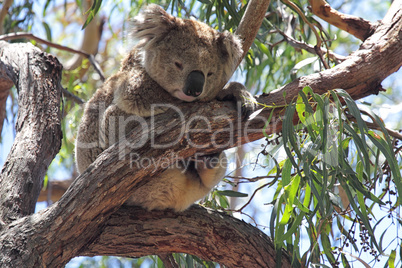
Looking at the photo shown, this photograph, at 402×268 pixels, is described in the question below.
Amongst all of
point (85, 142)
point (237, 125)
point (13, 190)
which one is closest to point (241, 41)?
point (237, 125)

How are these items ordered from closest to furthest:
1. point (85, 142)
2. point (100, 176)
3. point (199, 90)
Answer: point (100, 176)
point (199, 90)
point (85, 142)

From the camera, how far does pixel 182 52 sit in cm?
244

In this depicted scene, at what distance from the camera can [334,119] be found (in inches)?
78.0

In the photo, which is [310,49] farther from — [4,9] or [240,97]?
[4,9]

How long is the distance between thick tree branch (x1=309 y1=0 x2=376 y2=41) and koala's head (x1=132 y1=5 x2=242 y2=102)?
0.68 metres

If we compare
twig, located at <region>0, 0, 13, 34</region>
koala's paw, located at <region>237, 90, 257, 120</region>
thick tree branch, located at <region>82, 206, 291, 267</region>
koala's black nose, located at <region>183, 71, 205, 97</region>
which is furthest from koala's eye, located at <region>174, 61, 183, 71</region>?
twig, located at <region>0, 0, 13, 34</region>

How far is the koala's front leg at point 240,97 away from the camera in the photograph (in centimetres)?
210

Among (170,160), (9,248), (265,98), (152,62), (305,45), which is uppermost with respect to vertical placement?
(305,45)

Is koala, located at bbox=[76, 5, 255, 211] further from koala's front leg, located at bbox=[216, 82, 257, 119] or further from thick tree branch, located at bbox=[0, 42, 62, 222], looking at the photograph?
thick tree branch, located at bbox=[0, 42, 62, 222]

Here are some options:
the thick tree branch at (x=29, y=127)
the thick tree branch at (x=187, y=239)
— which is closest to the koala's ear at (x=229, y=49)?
the thick tree branch at (x=187, y=239)

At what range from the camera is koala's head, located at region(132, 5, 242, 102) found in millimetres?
2389

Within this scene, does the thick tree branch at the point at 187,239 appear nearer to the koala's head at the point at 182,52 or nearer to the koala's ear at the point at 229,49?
the koala's head at the point at 182,52

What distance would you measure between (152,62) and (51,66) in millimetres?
613

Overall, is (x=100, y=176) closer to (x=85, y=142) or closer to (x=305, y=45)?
(x=85, y=142)
